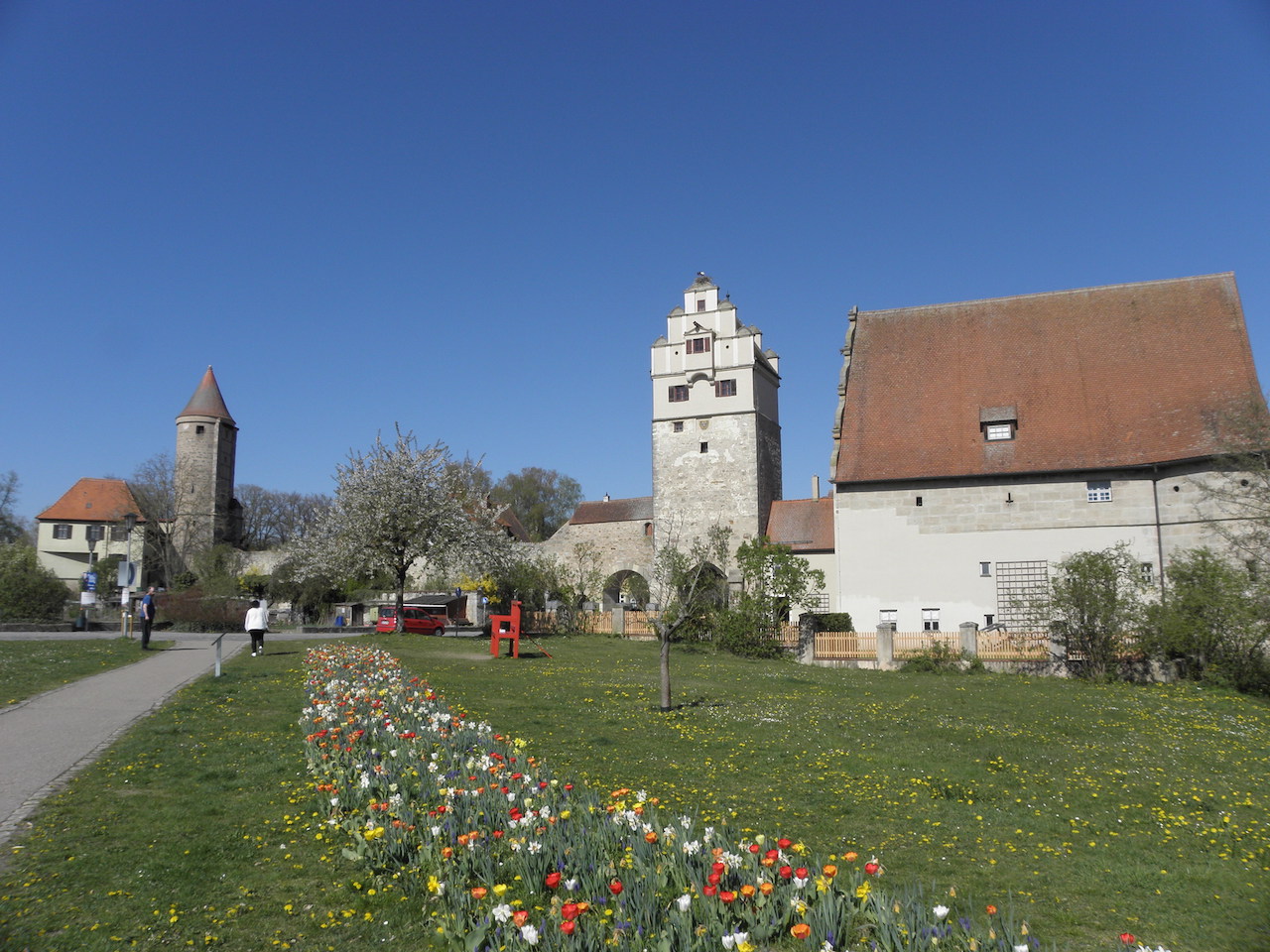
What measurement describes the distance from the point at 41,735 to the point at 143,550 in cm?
5889

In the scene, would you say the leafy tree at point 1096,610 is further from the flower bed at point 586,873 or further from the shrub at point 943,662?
the flower bed at point 586,873

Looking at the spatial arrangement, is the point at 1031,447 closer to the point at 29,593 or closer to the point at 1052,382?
the point at 1052,382

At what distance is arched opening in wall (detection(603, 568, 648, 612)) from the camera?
5041 cm

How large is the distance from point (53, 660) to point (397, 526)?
42.7 ft

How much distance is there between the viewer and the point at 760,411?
144ft

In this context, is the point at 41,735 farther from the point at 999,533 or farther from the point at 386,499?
the point at 999,533

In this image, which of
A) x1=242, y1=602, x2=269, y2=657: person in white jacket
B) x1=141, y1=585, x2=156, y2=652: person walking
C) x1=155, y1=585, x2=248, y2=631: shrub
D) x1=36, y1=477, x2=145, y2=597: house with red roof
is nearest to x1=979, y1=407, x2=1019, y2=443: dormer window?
x1=242, y1=602, x2=269, y2=657: person in white jacket

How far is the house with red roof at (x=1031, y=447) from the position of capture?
91.9ft

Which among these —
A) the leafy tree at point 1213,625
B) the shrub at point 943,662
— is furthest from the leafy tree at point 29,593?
the leafy tree at point 1213,625

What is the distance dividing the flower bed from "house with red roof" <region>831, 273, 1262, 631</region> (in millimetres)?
22512

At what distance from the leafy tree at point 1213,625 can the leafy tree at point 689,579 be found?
1135 cm

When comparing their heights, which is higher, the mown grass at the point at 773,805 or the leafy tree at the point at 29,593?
the leafy tree at the point at 29,593

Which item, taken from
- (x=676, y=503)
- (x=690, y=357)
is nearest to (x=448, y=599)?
(x=676, y=503)

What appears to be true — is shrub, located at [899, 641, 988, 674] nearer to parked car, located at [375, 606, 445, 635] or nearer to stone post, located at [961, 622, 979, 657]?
stone post, located at [961, 622, 979, 657]
